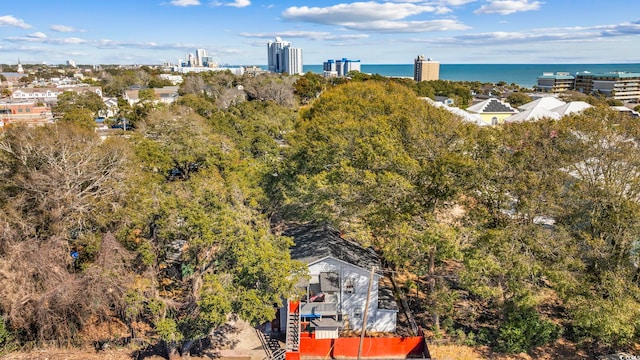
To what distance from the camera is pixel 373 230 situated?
53.9ft

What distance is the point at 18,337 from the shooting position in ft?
45.1

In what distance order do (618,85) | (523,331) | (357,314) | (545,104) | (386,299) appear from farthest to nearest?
(618,85) < (545,104) < (386,299) < (357,314) < (523,331)

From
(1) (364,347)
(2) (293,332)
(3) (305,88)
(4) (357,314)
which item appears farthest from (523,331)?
(3) (305,88)

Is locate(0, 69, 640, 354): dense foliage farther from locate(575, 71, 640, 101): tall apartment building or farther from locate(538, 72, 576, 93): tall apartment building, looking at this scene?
locate(538, 72, 576, 93): tall apartment building

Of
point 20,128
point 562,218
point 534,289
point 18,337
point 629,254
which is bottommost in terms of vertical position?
point 18,337

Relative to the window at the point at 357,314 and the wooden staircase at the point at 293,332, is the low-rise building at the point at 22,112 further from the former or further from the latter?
the window at the point at 357,314

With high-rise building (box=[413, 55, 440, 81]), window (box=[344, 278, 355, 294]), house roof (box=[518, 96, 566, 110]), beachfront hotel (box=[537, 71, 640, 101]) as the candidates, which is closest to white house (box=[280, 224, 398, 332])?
window (box=[344, 278, 355, 294])

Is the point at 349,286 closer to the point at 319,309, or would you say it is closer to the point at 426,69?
the point at 319,309

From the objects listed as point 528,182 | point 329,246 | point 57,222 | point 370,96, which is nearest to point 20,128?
point 57,222

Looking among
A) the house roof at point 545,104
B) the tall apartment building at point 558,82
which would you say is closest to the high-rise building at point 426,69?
the tall apartment building at point 558,82

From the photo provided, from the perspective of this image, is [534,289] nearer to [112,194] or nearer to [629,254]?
[629,254]

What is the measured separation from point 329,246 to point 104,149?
40.1 feet

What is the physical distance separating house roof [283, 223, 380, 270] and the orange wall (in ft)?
9.56

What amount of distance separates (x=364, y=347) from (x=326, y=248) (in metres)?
4.18
